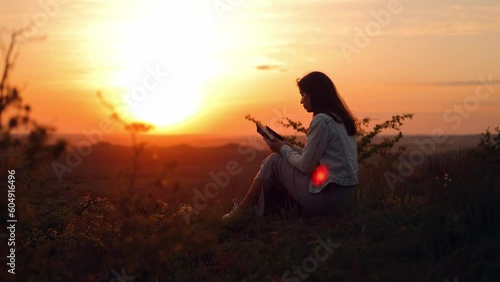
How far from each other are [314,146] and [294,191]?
2.73 ft

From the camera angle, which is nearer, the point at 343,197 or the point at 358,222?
the point at 358,222

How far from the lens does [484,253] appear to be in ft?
22.2

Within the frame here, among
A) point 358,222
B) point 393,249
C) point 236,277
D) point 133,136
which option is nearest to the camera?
point 133,136

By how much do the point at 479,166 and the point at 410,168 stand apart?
2.30 m

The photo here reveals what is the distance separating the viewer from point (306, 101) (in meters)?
9.52

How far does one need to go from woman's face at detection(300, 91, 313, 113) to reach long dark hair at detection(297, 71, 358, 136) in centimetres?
4

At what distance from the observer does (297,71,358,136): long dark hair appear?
9406 mm

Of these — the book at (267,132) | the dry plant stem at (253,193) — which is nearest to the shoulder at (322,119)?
the book at (267,132)

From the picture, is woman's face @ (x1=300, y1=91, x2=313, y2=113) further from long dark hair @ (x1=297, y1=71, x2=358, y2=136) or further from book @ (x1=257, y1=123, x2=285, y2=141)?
book @ (x1=257, y1=123, x2=285, y2=141)

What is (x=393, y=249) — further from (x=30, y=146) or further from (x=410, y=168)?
(x=410, y=168)

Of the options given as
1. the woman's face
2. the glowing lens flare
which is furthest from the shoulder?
the glowing lens flare

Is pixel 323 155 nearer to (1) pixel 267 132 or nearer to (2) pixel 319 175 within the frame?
(2) pixel 319 175

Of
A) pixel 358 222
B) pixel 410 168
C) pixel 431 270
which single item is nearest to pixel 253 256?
pixel 358 222

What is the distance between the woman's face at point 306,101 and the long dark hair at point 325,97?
39 mm
